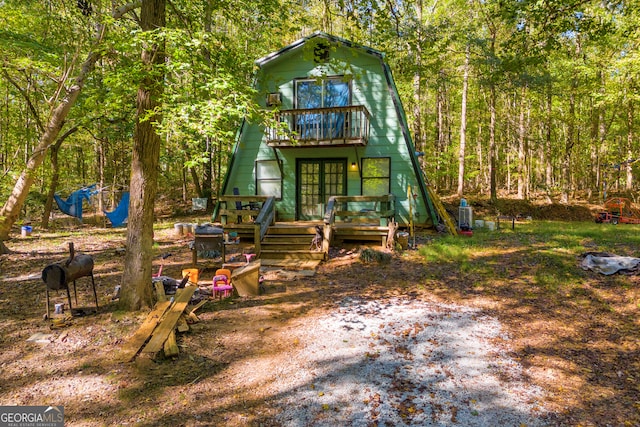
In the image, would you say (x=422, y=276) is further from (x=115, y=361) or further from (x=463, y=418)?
(x=115, y=361)

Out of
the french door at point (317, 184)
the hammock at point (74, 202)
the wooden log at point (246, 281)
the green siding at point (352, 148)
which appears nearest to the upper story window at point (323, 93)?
the green siding at point (352, 148)

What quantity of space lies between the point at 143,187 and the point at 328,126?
7.35 meters

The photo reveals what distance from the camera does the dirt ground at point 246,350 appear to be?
117 inches

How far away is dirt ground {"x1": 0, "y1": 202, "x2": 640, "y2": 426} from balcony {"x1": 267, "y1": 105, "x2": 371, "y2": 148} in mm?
5158

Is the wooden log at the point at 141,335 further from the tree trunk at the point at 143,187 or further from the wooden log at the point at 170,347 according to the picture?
the tree trunk at the point at 143,187

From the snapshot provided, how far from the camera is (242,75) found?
8.92m

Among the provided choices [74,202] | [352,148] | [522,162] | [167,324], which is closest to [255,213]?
[352,148]

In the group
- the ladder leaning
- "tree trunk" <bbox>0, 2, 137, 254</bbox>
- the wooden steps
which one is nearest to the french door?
the wooden steps

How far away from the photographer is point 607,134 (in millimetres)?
22703

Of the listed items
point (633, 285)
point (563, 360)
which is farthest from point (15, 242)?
point (633, 285)

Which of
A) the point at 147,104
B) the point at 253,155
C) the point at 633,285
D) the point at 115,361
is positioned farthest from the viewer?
the point at 253,155

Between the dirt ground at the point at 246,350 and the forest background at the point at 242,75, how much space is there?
2531mm

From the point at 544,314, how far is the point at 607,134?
2456 cm

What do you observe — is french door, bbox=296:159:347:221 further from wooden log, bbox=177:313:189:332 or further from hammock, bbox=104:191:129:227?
wooden log, bbox=177:313:189:332
